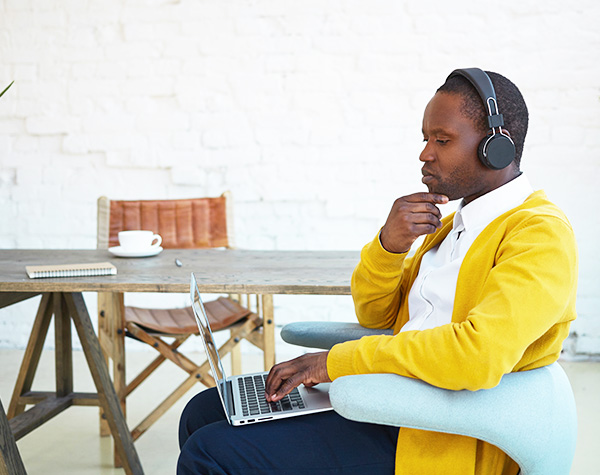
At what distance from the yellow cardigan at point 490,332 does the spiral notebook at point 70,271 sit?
2.84 feet

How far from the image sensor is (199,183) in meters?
3.38

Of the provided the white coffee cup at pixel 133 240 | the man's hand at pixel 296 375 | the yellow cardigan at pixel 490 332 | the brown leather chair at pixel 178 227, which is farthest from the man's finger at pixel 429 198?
the brown leather chair at pixel 178 227

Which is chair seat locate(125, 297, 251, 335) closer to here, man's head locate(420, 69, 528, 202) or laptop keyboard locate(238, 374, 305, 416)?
laptop keyboard locate(238, 374, 305, 416)

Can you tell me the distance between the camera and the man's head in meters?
1.14

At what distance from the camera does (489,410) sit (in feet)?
3.29

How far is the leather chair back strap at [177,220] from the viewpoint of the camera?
2623 mm

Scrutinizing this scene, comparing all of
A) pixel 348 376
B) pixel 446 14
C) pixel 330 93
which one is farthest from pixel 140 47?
pixel 348 376

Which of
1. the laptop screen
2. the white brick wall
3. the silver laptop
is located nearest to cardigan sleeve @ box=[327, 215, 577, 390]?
the silver laptop

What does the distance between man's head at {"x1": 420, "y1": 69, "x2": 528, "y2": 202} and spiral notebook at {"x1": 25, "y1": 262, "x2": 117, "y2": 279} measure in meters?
0.98

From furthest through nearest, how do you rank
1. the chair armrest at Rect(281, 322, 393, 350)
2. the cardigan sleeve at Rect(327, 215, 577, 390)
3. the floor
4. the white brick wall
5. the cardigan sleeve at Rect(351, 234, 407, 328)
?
the white brick wall → the floor → the chair armrest at Rect(281, 322, 393, 350) → the cardigan sleeve at Rect(351, 234, 407, 328) → the cardigan sleeve at Rect(327, 215, 577, 390)

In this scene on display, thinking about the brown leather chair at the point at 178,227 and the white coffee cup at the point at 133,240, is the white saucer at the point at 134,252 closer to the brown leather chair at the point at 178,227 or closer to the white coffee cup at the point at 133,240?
the white coffee cup at the point at 133,240

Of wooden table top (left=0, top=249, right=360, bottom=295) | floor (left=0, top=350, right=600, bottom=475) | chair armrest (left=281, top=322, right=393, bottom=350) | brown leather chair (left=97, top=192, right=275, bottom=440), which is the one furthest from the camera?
brown leather chair (left=97, top=192, right=275, bottom=440)

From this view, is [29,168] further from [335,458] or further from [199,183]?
[335,458]

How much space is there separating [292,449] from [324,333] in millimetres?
378
